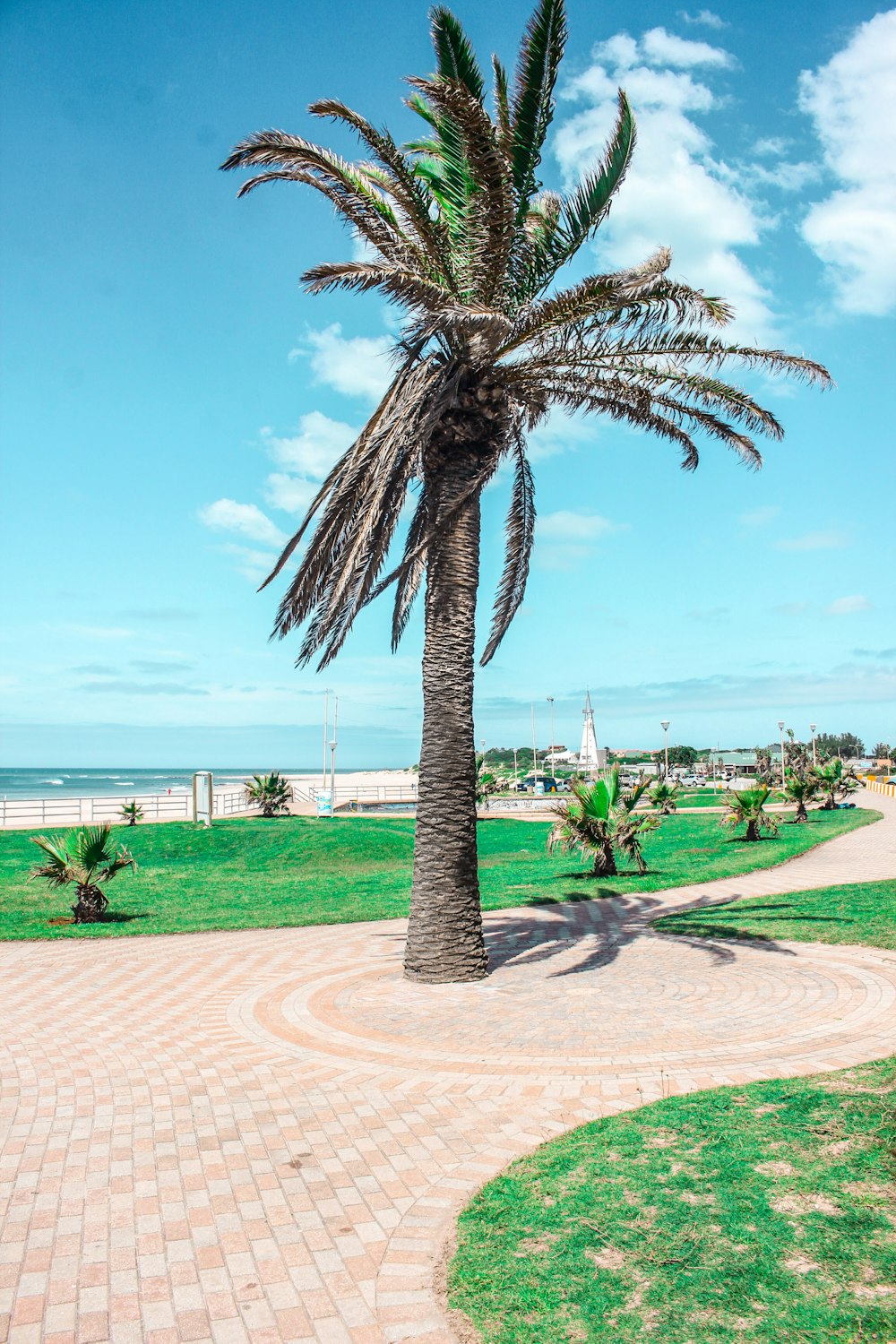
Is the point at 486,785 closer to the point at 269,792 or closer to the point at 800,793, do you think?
the point at 269,792

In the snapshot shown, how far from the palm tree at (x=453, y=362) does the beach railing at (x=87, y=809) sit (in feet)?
73.2

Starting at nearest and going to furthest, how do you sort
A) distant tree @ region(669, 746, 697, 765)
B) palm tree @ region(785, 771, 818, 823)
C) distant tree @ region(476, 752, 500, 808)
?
palm tree @ region(785, 771, 818, 823) → distant tree @ region(476, 752, 500, 808) → distant tree @ region(669, 746, 697, 765)

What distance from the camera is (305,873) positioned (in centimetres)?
1920

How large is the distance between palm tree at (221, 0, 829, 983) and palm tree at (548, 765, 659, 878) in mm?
5210

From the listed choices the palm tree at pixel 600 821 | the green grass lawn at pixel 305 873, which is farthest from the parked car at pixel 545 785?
the palm tree at pixel 600 821

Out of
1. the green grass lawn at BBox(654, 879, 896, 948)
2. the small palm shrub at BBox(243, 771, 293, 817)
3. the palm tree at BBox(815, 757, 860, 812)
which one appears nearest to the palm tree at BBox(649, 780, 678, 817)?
the palm tree at BBox(815, 757, 860, 812)

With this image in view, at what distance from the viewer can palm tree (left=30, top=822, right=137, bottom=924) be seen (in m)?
12.0

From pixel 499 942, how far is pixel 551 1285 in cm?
684

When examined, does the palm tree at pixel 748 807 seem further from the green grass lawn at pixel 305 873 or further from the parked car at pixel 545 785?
the parked car at pixel 545 785

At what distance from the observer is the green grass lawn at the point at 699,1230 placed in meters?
2.96

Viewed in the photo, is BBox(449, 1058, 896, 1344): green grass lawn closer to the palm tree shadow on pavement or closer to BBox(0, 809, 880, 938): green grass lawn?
the palm tree shadow on pavement

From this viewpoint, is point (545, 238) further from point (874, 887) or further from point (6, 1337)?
point (874, 887)

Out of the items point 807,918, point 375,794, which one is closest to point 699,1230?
point 807,918

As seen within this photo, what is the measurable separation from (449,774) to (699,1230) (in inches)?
206
